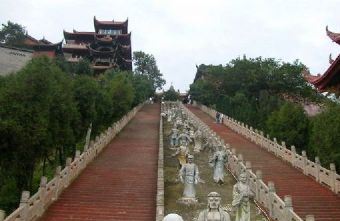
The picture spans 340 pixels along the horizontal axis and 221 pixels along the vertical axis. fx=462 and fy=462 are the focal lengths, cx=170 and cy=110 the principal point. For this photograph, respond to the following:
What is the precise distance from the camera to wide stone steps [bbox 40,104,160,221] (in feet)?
39.3

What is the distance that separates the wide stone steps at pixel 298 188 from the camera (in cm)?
1302

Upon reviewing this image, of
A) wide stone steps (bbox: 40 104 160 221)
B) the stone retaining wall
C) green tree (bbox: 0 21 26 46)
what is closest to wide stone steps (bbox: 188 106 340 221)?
wide stone steps (bbox: 40 104 160 221)

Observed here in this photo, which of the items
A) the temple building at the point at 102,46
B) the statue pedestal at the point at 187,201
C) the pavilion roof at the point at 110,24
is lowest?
the statue pedestal at the point at 187,201

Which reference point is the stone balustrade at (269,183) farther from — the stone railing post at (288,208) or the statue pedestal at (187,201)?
the statue pedestal at (187,201)

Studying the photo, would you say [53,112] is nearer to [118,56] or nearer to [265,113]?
[265,113]

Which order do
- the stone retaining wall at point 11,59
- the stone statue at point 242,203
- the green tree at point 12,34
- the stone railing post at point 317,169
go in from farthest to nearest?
1. the green tree at point 12,34
2. the stone retaining wall at point 11,59
3. the stone railing post at point 317,169
4. the stone statue at point 242,203

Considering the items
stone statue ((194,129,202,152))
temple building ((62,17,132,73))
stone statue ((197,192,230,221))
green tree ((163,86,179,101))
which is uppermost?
temple building ((62,17,132,73))

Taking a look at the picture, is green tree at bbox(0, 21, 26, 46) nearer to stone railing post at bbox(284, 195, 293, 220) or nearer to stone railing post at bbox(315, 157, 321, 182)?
stone railing post at bbox(315, 157, 321, 182)

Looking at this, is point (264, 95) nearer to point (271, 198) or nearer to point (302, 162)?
point (302, 162)

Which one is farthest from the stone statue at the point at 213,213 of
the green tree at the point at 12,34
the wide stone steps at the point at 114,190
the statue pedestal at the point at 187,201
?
the green tree at the point at 12,34

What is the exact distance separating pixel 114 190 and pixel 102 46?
41152 mm

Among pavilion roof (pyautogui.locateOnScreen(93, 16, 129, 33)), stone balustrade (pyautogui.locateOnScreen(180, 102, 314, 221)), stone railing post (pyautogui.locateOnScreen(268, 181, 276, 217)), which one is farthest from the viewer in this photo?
pavilion roof (pyautogui.locateOnScreen(93, 16, 129, 33))

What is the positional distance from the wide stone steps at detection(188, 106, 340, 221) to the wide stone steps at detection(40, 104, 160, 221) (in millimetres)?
4224

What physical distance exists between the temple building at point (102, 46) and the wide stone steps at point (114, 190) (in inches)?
1156
